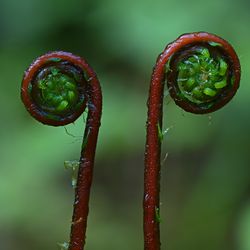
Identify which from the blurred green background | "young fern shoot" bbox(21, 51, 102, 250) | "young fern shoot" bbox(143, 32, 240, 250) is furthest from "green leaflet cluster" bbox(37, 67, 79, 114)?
the blurred green background

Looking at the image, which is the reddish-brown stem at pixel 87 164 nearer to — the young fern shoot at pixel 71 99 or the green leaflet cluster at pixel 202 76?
the young fern shoot at pixel 71 99

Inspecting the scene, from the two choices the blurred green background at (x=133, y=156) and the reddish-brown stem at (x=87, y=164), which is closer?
the reddish-brown stem at (x=87, y=164)

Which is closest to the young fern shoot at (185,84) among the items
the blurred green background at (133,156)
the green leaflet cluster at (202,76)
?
the green leaflet cluster at (202,76)

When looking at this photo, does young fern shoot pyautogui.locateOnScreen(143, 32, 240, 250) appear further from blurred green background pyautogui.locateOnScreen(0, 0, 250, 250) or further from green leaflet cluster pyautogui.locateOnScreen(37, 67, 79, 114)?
blurred green background pyautogui.locateOnScreen(0, 0, 250, 250)

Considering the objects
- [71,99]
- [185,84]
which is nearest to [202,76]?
[185,84]

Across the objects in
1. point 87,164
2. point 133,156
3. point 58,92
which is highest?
point 133,156

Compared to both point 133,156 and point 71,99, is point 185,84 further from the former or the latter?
point 133,156
